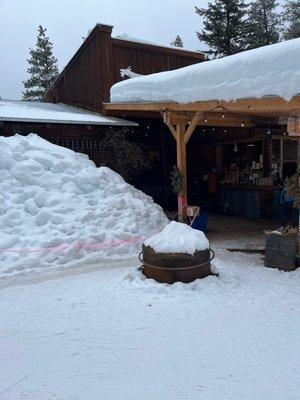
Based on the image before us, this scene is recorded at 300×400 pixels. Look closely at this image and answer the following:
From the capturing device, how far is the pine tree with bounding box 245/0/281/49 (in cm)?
2902

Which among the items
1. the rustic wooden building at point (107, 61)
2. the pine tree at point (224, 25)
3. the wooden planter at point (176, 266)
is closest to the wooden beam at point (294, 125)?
the wooden planter at point (176, 266)

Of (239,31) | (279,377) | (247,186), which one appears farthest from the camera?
(239,31)

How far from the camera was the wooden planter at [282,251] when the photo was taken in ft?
22.0

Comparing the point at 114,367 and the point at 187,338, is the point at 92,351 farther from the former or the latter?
the point at 187,338

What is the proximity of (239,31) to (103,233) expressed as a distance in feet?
75.0

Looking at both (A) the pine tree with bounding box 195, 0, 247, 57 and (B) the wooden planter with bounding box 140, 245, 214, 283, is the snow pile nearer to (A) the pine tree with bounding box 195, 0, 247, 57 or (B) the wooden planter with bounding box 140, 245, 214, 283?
(B) the wooden planter with bounding box 140, 245, 214, 283

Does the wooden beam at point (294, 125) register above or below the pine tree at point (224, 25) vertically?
below

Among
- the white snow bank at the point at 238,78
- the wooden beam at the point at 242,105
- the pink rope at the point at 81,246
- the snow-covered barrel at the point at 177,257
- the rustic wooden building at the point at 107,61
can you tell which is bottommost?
the pink rope at the point at 81,246

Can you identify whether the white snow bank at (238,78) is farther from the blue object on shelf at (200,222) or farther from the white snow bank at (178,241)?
the blue object on shelf at (200,222)

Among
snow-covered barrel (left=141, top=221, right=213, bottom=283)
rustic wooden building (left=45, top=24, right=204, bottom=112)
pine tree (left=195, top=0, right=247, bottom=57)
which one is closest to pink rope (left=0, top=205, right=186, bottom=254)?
snow-covered barrel (left=141, top=221, right=213, bottom=283)

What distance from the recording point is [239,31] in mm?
26656

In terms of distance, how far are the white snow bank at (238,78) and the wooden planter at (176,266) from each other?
272 centimetres

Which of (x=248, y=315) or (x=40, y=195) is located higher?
(x=40, y=195)

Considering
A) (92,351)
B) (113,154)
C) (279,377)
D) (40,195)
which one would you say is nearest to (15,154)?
(40,195)
